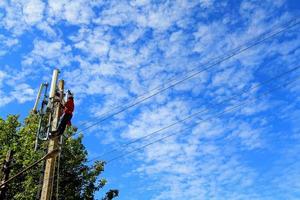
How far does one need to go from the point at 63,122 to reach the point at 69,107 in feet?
2.07

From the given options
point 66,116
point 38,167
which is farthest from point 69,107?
point 38,167

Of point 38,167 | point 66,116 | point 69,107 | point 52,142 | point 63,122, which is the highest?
point 38,167

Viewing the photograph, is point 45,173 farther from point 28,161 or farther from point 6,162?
point 28,161

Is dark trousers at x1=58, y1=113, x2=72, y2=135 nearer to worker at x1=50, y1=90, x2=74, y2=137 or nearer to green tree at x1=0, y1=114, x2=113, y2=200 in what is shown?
worker at x1=50, y1=90, x2=74, y2=137

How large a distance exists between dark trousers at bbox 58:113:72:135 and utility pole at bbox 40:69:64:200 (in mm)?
147

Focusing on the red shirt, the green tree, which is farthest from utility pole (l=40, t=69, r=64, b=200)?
the green tree

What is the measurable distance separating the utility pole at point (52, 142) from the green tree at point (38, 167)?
11608 mm

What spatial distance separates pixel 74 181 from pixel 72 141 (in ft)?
9.17

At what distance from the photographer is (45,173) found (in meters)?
10.3

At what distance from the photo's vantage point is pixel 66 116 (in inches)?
454

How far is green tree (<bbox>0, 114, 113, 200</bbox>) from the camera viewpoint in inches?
919

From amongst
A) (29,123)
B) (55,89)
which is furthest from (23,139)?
(55,89)

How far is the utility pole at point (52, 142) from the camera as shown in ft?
32.5

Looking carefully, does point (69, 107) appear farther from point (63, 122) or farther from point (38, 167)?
point (38, 167)
